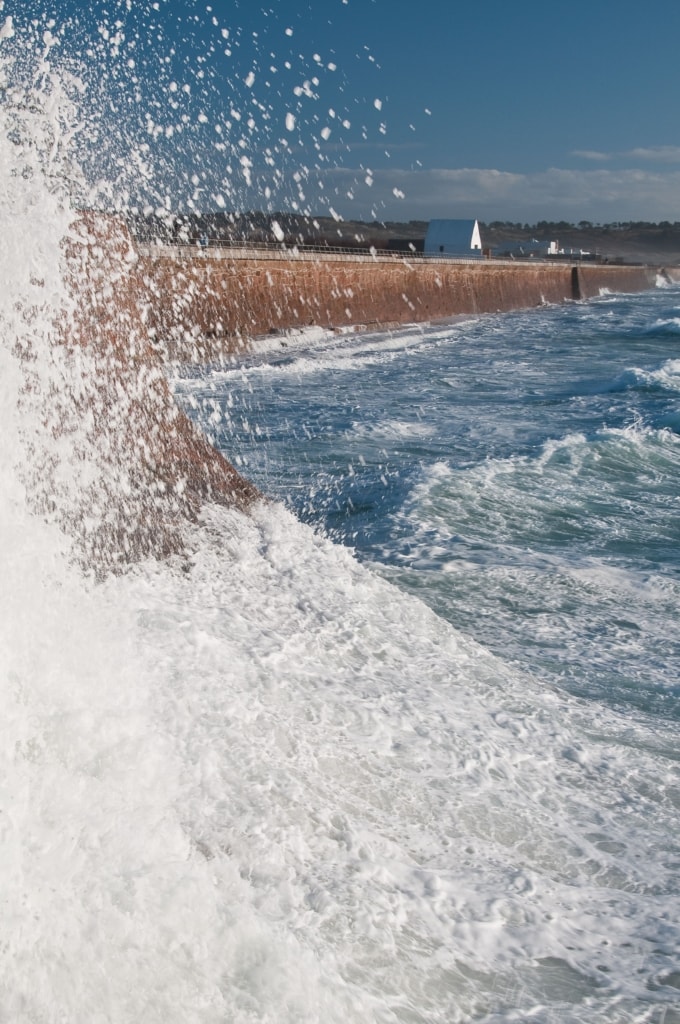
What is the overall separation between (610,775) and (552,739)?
0.92ft

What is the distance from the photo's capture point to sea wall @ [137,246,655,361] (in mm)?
19688

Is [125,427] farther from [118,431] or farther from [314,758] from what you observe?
[314,758]

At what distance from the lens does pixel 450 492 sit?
7.83 meters

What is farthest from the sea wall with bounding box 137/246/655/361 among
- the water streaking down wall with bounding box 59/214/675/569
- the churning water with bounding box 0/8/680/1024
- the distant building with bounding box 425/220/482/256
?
the distant building with bounding box 425/220/482/256

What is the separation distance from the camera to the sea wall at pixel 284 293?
19.7 metres

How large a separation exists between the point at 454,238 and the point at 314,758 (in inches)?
2553

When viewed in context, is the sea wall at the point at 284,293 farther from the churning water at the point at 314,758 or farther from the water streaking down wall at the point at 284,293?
the churning water at the point at 314,758

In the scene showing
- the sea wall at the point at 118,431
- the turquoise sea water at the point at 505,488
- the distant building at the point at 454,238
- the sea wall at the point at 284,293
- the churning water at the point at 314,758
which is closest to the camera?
the churning water at the point at 314,758

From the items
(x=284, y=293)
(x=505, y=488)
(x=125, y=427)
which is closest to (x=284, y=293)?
(x=284, y=293)

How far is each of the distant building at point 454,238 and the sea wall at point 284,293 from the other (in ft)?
74.0

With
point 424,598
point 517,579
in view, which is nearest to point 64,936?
point 424,598

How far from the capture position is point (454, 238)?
64.1m

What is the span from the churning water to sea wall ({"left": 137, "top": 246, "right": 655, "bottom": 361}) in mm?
6336

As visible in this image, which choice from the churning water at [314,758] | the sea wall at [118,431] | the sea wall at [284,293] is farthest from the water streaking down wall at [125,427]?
the sea wall at [284,293]
